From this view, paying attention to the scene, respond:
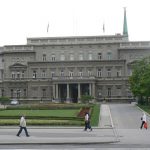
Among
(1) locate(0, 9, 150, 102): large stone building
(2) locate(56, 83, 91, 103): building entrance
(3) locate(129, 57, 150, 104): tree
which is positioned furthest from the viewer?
(1) locate(0, 9, 150, 102): large stone building

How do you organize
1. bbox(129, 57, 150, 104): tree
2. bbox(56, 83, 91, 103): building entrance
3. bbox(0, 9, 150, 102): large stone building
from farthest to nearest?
bbox(0, 9, 150, 102): large stone building → bbox(56, 83, 91, 103): building entrance → bbox(129, 57, 150, 104): tree

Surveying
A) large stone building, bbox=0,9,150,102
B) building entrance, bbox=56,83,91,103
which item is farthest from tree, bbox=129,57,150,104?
building entrance, bbox=56,83,91,103

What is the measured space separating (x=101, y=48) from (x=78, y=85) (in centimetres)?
1235

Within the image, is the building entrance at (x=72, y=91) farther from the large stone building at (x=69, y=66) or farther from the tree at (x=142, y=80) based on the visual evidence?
the tree at (x=142, y=80)

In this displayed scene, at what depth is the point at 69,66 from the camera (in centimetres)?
11775

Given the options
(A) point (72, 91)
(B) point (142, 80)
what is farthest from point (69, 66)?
(B) point (142, 80)

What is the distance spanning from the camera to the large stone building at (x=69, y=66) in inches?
4520

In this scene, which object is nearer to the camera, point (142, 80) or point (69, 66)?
point (142, 80)

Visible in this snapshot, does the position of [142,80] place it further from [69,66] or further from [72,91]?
[69,66]

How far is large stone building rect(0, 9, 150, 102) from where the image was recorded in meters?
115

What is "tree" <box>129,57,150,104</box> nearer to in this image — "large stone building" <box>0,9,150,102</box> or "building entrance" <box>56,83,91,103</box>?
"large stone building" <box>0,9,150,102</box>

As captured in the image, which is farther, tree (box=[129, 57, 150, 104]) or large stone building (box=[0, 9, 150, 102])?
large stone building (box=[0, 9, 150, 102])

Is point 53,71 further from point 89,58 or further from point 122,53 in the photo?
point 122,53

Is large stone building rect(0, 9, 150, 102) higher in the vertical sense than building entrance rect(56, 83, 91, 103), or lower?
higher
